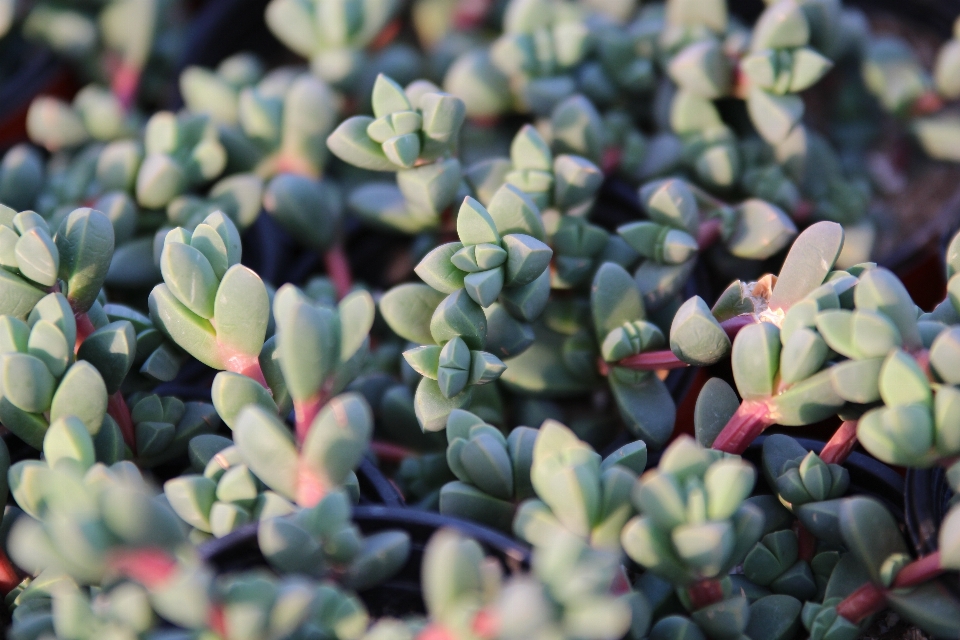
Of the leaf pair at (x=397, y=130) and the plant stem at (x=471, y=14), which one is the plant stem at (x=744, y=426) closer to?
the leaf pair at (x=397, y=130)

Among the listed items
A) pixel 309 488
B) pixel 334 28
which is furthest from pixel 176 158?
pixel 309 488

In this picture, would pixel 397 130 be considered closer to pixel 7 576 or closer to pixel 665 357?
pixel 665 357

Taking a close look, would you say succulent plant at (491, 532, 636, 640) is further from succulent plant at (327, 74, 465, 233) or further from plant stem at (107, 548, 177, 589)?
succulent plant at (327, 74, 465, 233)

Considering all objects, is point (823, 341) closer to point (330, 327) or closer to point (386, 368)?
point (330, 327)

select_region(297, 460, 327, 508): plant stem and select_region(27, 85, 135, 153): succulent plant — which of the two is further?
select_region(27, 85, 135, 153): succulent plant

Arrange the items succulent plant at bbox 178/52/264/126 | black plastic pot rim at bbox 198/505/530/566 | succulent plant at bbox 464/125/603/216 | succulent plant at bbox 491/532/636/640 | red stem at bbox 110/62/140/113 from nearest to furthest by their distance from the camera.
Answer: succulent plant at bbox 491/532/636/640 < black plastic pot rim at bbox 198/505/530/566 < succulent plant at bbox 464/125/603/216 < succulent plant at bbox 178/52/264/126 < red stem at bbox 110/62/140/113

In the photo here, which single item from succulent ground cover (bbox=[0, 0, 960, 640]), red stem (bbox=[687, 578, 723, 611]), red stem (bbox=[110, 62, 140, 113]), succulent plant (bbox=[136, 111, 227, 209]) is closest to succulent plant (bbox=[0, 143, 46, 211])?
succulent ground cover (bbox=[0, 0, 960, 640])

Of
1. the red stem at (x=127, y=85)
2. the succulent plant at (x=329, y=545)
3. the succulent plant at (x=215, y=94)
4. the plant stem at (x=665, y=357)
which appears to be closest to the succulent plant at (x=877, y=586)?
the plant stem at (x=665, y=357)
